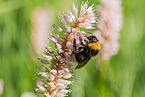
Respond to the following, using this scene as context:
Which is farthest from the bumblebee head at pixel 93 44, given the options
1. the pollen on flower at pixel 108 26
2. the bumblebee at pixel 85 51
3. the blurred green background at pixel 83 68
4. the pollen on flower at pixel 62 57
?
the pollen on flower at pixel 108 26

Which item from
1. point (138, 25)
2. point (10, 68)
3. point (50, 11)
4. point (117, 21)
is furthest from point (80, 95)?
point (50, 11)

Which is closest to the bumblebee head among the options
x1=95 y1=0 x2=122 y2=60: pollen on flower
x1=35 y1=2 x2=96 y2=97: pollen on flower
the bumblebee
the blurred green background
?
the bumblebee

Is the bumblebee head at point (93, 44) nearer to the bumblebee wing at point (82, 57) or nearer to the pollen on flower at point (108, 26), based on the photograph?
the bumblebee wing at point (82, 57)

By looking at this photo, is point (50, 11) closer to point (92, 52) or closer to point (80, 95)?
point (80, 95)

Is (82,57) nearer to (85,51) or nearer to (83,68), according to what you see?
(85,51)

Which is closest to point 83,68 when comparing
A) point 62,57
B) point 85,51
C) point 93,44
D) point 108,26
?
point 108,26

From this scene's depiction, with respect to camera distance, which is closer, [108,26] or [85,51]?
[85,51]
